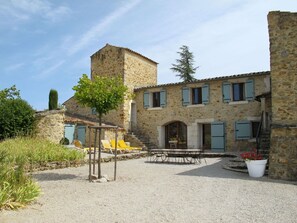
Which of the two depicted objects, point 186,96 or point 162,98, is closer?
point 186,96

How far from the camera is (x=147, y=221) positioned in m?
4.03

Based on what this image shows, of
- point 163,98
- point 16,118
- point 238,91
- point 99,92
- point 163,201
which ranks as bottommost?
point 163,201

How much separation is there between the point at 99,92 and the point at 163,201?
364 cm

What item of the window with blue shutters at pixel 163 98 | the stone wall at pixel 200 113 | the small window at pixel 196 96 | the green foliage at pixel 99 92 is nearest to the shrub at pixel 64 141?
the stone wall at pixel 200 113

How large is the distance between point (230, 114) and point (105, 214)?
1269cm

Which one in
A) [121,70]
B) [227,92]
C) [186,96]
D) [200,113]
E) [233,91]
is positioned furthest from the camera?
[121,70]

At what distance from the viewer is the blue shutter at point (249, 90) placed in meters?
15.3

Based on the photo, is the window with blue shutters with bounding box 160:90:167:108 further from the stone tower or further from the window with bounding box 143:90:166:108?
the stone tower

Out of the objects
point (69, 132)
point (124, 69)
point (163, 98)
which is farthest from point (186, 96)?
point (69, 132)

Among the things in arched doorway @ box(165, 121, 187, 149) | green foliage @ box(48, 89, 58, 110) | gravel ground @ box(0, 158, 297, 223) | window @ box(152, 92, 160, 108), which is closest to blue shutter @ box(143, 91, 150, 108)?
window @ box(152, 92, 160, 108)

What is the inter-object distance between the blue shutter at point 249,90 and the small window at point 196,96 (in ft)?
9.24

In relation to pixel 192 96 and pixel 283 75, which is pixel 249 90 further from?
pixel 283 75

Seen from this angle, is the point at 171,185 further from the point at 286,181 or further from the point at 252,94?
the point at 252,94

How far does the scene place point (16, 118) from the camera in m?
12.9
